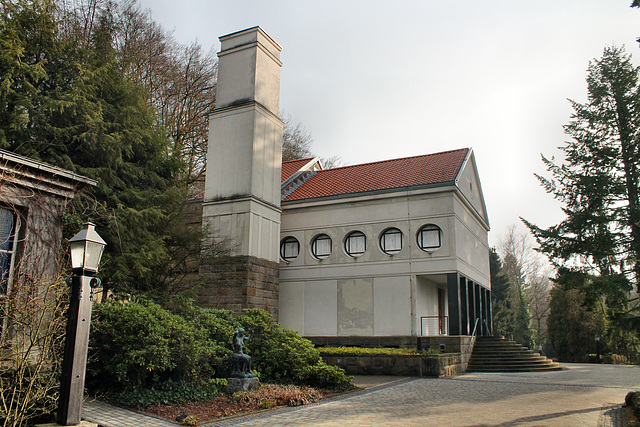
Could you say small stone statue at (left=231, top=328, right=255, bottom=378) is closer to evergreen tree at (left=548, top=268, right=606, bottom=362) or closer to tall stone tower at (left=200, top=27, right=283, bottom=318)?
tall stone tower at (left=200, top=27, right=283, bottom=318)

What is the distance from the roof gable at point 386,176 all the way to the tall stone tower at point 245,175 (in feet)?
9.31

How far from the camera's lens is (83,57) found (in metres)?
13.8

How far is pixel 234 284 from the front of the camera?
18469mm

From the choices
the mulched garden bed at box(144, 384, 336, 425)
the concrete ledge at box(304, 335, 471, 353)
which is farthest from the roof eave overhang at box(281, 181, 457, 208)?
the mulched garden bed at box(144, 384, 336, 425)

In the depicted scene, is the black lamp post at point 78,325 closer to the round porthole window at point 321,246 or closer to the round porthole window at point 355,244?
the round porthole window at point 355,244

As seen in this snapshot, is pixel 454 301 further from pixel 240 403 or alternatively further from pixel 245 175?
pixel 240 403

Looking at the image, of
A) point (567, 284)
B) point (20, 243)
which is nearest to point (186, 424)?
point (20, 243)

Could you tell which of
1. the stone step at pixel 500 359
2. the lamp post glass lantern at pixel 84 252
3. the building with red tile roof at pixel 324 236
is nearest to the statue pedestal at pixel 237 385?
the lamp post glass lantern at pixel 84 252

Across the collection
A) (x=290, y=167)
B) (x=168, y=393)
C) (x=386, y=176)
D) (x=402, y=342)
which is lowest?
(x=168, y=393)

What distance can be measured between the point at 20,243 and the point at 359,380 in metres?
8.92

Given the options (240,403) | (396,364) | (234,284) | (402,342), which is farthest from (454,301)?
(240,403)

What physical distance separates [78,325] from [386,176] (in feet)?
58.3

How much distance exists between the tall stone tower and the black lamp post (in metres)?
12.4

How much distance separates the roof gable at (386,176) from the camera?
21.0 m
